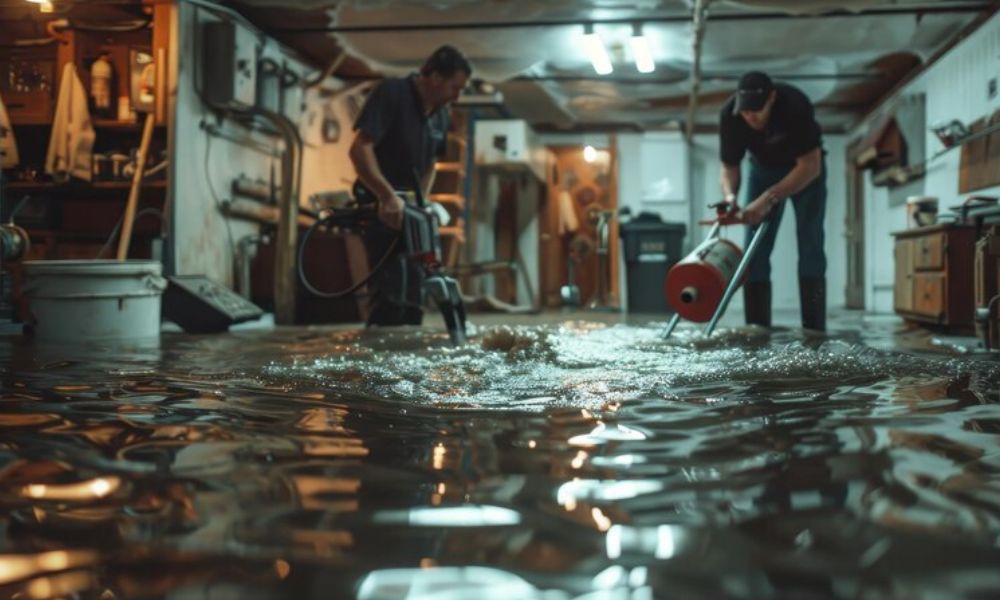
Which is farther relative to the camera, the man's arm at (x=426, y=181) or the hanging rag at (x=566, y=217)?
the hanging rag at (x=566, y=217)

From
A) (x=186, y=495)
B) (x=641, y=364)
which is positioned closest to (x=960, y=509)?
(x=186, y=495)

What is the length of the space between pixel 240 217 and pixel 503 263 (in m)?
2.67

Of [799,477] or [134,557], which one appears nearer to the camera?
[134,557]

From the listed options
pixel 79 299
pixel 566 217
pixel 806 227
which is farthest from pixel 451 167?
pixel 79 299

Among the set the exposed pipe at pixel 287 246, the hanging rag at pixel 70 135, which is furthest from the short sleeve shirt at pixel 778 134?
the hanging rag at pixel 70 135

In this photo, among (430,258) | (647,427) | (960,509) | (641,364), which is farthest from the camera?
(430,258)

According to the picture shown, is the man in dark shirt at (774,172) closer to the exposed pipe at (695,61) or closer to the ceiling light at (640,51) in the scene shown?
the exposed pipe at (695,61)

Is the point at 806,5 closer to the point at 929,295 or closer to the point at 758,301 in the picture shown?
the point at 929,295

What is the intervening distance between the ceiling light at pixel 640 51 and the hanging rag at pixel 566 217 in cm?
332

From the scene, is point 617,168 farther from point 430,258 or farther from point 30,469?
point 30,469

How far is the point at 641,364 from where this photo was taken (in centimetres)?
254

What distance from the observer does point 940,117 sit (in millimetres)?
6859

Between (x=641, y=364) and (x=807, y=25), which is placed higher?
(x=807, y=25)

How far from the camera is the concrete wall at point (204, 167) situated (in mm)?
5352
